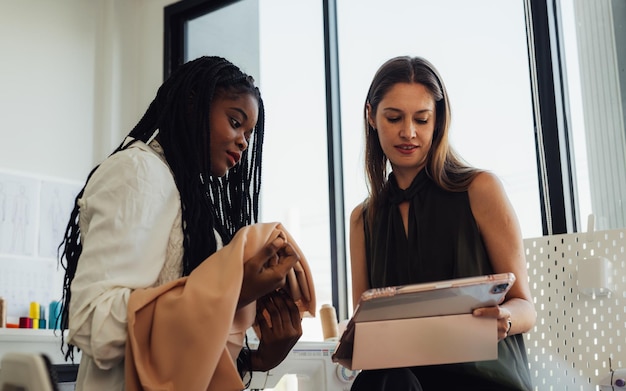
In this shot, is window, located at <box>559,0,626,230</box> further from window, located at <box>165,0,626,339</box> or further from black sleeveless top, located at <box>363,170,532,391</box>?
black sleeveless top, located at <box>363,170,532,391</box>

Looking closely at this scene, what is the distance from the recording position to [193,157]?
1.24 metres

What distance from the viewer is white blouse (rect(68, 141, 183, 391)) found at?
1.02 meters

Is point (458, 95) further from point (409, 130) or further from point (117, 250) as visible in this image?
point (117, 250)

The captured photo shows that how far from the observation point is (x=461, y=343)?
1.25 meters

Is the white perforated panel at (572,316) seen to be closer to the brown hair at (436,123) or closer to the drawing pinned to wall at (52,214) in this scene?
the brown hair at (436,123)

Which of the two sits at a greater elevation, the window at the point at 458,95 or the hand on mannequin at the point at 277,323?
the window at the point at 458,95

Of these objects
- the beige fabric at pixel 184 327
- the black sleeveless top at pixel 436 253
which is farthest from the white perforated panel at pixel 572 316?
the beige fabric at pixel 184 327

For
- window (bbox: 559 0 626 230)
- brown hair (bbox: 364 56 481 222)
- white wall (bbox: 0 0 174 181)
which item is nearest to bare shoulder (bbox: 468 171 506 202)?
brown hair (bbox: 364 56 481 222)

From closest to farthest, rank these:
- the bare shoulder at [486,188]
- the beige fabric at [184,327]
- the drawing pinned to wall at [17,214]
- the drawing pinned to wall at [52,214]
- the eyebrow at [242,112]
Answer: the beige fabric at [184,327], the eyebrow at [242,112], the bare shoulder at [486,188], the drawing pinned to wall at [17,214], the drawing pinned to wall at [52,214]

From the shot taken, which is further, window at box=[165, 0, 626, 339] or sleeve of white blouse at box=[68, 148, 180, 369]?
window at box=[165, 0, 626, 339]

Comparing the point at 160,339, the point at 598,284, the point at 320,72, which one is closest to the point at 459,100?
the point at 320,72

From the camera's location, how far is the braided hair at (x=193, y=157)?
46.9 inches

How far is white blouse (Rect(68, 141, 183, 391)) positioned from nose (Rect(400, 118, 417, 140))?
0.61 metres

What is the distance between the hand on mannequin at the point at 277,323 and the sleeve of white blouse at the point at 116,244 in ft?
0.68
